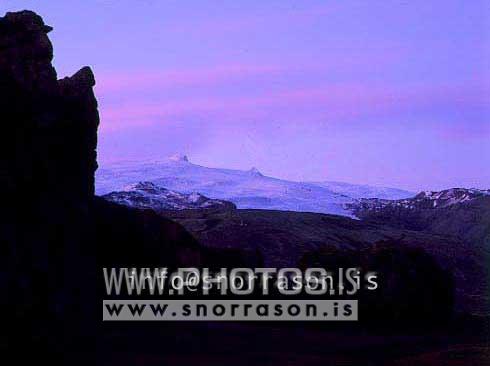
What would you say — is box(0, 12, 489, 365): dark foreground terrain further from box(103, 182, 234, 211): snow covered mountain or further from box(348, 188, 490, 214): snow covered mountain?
box(348, 188, 490, 214): snow covered mountain

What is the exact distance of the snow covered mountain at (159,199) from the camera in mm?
169750

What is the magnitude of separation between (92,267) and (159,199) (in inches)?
5927

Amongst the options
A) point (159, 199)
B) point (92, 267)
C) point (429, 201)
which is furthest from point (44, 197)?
point (429, 201)

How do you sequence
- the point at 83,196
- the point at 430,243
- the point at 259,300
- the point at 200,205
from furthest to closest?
1. the point at 200,205
2. the point at 430,243
3. the point at 259,300
4. the point at 83,196

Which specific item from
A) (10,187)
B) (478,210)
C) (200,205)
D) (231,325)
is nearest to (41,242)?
(10,187)

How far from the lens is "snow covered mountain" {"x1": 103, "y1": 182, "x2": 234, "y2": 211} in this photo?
557ft

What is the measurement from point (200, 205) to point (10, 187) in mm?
148578

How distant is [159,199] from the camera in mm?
180000

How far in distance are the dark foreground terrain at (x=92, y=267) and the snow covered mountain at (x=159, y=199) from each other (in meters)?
114

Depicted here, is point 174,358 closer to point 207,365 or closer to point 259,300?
point 207,365

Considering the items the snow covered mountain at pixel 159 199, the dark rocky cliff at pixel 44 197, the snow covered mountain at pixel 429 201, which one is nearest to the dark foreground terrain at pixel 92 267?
the dark rocky cliff at pixel 44 197

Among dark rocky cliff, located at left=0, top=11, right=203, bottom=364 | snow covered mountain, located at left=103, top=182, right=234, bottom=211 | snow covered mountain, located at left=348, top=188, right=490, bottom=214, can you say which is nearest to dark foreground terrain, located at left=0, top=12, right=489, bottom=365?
dark rocky cliff, located at left=0, top=11, right=203, bottom=364

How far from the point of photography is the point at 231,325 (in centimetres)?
4006

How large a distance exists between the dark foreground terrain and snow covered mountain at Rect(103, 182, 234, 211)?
4507 inches
